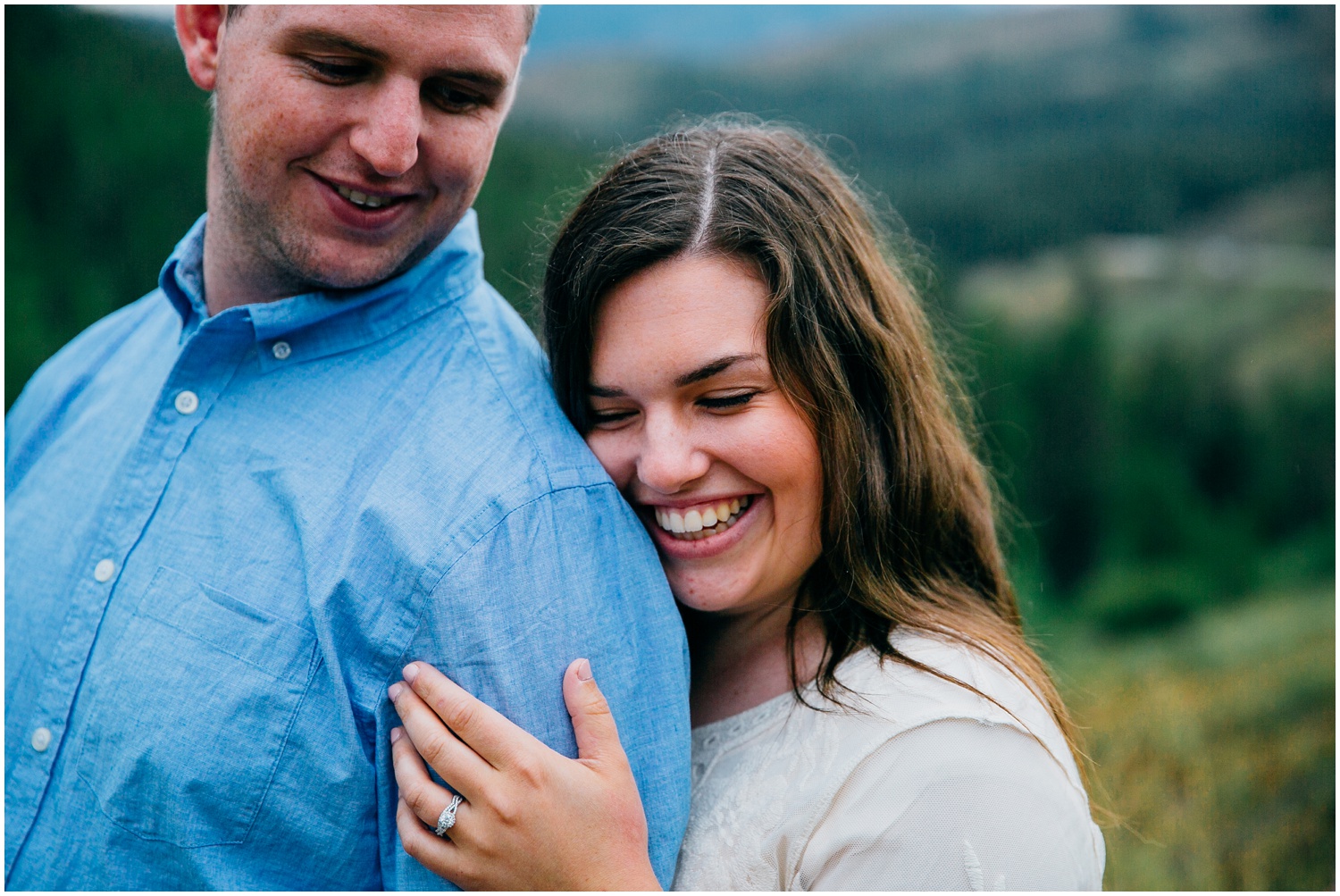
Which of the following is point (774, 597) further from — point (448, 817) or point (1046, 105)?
point (1046, 105)

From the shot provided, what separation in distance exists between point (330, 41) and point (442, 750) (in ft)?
3.36

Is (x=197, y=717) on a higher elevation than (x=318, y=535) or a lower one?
lower

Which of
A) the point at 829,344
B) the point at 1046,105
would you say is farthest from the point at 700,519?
the point at 1046,105

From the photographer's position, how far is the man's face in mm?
1483

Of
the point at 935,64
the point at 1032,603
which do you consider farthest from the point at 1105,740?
the point at 935,64

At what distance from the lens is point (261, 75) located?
60.4 inches

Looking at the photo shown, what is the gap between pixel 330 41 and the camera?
1468 millimetres

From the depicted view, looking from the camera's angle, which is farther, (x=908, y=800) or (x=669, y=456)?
(x=669, y=456)

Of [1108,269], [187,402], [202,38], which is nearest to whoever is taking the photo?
[187,402]

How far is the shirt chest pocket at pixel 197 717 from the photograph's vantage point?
135 centimetres

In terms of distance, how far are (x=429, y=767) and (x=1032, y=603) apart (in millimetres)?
4870

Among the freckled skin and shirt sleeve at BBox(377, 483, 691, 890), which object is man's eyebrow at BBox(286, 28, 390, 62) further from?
shirt sleeve at BBox(377, 483, 691, 890)

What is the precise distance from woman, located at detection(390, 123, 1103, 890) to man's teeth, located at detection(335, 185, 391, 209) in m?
0.30

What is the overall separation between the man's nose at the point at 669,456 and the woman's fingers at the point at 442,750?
1.51 ft
